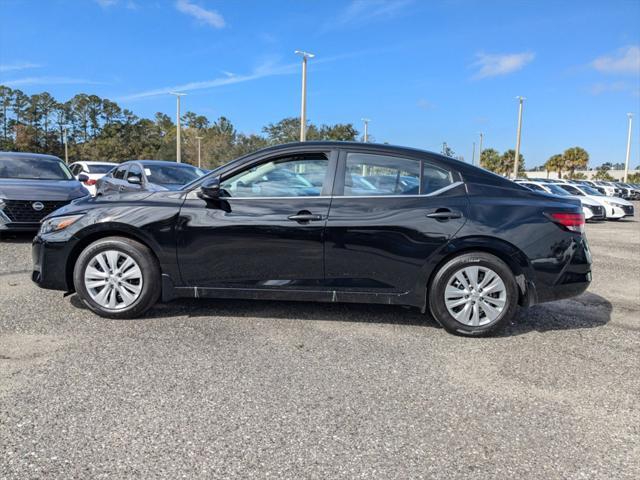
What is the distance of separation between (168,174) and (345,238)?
20.5 ft

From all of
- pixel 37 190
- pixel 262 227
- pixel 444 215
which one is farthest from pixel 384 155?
pixel 37 190

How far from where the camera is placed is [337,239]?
3963 millimetres

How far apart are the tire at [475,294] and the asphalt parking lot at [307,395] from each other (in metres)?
0.17

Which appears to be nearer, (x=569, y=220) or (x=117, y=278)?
(x=569, y=220)

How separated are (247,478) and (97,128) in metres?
95.0

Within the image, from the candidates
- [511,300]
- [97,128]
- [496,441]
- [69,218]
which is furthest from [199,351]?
[97,128]

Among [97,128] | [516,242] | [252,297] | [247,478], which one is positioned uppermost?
[97,128]

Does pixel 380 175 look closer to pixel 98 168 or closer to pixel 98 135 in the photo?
pixel 98 168

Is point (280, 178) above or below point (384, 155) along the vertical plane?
below

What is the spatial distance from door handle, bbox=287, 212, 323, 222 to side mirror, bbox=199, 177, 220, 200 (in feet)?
2.13

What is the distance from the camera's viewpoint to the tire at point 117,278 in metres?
4.13

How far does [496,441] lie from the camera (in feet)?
8.13

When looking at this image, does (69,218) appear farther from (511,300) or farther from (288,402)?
(511,300)

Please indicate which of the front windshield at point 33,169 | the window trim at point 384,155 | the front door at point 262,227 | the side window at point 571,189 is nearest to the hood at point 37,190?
the front windshield at point 33,169
